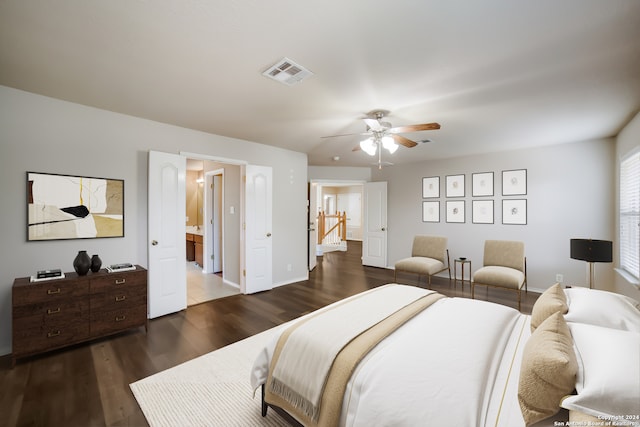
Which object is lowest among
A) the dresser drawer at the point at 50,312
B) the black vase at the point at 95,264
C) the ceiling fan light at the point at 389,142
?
the dresser drawer at the point at 50,312

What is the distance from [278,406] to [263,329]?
1561 mm

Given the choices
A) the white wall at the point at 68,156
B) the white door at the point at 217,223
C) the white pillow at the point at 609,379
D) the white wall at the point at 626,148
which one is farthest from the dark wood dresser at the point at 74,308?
the white wall at the point at 626,148

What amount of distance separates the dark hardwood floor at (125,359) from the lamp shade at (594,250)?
103 cm

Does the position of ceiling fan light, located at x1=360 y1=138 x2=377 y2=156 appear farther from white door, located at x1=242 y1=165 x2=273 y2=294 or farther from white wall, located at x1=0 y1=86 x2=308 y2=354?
white wall, located at x1=0 y1=86 x2=308 y2=354

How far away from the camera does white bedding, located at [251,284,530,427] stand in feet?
3.70

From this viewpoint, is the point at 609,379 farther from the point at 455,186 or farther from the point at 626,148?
the point at 455,186

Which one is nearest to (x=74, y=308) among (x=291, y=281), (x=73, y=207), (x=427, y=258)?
(x=73, y=207)

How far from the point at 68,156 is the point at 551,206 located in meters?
6.82

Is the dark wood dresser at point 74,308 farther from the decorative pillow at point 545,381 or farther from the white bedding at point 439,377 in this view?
the decorative pillow at point 545,381

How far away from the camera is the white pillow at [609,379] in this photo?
3.04 feet

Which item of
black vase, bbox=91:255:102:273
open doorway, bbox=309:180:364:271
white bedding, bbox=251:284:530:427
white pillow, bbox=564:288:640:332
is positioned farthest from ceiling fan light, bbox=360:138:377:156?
open doorway, bbox=309:180:364:271

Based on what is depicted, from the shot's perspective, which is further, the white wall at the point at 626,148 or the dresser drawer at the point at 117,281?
the white wall at the point at 626,148

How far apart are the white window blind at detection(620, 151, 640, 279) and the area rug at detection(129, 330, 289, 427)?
4.16 metres

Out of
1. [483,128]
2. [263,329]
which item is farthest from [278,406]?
[483,128]
